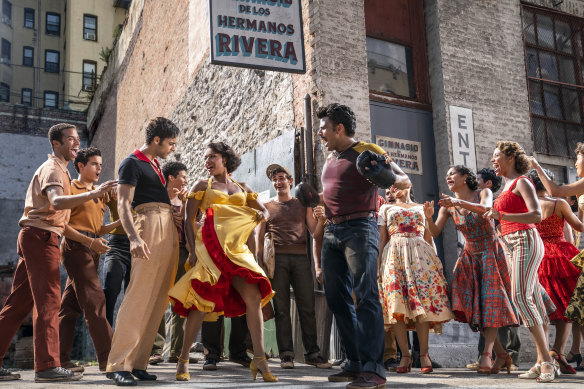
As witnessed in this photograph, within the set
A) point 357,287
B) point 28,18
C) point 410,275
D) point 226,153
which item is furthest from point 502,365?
point 28,18

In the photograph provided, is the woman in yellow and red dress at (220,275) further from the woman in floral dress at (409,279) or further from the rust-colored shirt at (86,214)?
the woman in floral dress at (409,279)

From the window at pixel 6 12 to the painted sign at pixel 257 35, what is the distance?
3493 cm

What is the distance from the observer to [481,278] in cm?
585

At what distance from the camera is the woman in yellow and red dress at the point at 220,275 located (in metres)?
4.79

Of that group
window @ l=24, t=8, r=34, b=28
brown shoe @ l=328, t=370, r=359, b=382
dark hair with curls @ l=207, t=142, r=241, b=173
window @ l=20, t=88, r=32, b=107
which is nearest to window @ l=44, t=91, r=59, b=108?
window @ l=20, t=88, r=32, b=107

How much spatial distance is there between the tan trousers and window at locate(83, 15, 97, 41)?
112 feet

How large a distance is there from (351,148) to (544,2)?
8902 millimetres

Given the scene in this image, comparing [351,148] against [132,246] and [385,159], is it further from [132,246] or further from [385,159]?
[132,246]

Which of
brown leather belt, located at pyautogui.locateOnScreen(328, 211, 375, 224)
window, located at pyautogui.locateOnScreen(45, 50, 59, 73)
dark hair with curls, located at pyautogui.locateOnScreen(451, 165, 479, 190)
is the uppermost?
window, located at pyautogui.locateOnScreen(45, 50, 59, 73)

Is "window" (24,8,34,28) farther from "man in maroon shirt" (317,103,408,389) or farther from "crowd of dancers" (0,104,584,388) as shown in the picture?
"man in maroon shirt" (317,103,408,389)

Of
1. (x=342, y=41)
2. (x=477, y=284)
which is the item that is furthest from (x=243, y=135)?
(x=477, y=284)

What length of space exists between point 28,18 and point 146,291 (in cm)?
3964

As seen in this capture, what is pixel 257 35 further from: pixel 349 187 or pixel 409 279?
pixel 349 187

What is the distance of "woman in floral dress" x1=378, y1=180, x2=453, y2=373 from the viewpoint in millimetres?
5867
